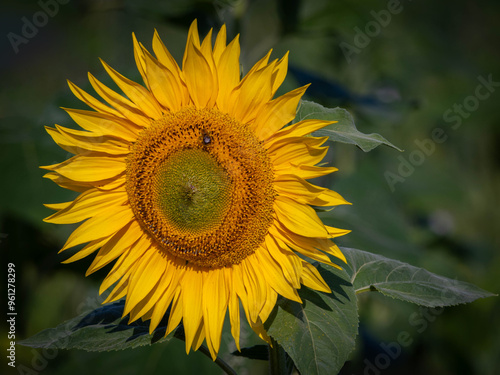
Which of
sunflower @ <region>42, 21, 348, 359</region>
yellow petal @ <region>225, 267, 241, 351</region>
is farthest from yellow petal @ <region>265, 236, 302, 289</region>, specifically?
yellow petal @ <region>225, 267, 241, 351</region>

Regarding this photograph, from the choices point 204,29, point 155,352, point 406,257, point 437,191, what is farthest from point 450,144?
point 155,352

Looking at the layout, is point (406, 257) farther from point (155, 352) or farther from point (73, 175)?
point (73, 175)

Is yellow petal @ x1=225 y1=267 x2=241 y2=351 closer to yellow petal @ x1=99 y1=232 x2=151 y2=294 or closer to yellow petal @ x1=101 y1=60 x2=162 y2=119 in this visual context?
yellow petal @ x1=99 y1=232 x2=151 y2=294

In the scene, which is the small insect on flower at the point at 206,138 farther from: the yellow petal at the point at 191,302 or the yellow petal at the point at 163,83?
the yellow petal at the point at 191,302

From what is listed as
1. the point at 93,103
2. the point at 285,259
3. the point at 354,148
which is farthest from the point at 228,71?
the point at 354,148

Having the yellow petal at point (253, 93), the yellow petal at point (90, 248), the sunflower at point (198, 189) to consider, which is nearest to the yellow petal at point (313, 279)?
the sunflower at point (198, 189)

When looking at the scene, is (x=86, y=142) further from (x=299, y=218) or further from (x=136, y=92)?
(x=299, y=218)
